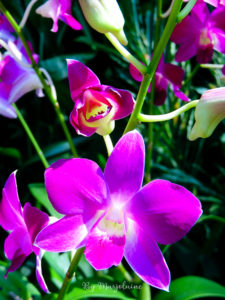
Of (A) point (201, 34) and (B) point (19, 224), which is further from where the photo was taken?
(A) point (201, 34)

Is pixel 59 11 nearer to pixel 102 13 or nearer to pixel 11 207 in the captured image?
pixel 102 13

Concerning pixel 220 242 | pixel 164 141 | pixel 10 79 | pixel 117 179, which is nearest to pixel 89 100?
pixel 117 179

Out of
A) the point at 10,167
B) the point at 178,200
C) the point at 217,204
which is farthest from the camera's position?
the point at 10,167

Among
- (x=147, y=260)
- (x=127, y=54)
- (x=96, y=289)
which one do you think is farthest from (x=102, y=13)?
(x=96, y=289)

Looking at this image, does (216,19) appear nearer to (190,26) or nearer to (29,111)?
(190,26)

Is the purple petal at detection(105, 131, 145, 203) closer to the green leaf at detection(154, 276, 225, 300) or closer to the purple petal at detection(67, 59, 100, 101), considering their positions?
the purple petal at detection(67, 59, 100, 101)

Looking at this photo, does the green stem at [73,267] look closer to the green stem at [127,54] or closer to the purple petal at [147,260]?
the purple petal at [147,260]
